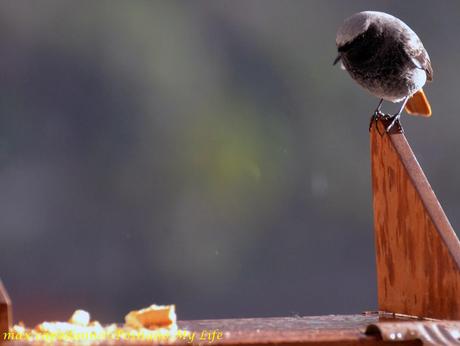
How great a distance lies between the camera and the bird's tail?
3.82m

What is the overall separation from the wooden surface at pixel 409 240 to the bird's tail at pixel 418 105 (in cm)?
84

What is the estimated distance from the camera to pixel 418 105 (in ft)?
12.6

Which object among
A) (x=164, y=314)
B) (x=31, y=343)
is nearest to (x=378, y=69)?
(x=164, y=314)

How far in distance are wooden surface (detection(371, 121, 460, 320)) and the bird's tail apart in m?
0.84

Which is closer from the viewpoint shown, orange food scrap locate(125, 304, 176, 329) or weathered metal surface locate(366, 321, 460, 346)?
weathered metal surface locate(366, 321, 460, 346)

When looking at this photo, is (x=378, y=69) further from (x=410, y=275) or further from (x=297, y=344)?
(x=297, y=344)

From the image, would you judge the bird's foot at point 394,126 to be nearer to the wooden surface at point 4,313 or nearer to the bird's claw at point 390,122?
the bird's claw at point 390,122

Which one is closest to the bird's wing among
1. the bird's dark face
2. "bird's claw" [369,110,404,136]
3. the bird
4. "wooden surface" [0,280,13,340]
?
the bird

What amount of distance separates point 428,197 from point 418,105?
1292 millimetres

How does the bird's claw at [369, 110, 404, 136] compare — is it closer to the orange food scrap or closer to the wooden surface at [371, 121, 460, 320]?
the wooden surface at [371, 121, 460, 320]

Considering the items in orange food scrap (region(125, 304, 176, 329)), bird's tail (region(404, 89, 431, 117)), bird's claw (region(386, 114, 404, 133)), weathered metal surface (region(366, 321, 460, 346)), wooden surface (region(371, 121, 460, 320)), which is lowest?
weathered metal surface (region(366, 321, 460, 346))

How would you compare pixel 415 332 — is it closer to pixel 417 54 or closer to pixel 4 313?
pixel 4 313

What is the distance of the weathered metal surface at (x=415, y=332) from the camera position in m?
1.98

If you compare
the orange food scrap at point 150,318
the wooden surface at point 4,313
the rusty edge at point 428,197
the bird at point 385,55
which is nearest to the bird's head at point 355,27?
the bird at point 385,55
